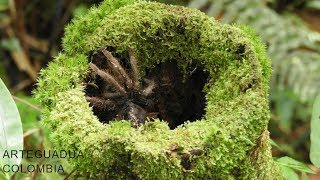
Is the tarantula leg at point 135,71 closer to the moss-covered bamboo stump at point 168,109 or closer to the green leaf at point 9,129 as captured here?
the moss-covered bamboo stump at point 168,109

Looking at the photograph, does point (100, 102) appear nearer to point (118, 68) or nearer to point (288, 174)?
point (118, 68)

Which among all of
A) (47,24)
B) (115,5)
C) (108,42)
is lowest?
(108,42)

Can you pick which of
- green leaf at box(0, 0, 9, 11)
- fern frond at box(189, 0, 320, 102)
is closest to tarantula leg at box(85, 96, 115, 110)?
fern frond at box(189, 0, 320, 102)

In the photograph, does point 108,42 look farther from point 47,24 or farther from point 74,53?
point 47,24

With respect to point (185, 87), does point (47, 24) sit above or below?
above

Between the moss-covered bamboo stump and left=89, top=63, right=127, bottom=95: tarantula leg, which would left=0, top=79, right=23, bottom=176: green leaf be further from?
left=89, top=63, right=127, bottom=95: tarantula leg

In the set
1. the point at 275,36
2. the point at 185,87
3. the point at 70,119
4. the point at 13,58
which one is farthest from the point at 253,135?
the point at 13,58
